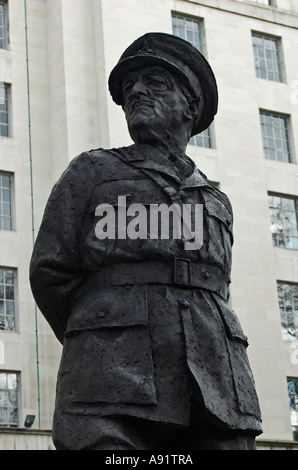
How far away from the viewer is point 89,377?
6.27m

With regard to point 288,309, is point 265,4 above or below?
above

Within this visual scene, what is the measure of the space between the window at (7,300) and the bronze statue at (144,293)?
29.9 m

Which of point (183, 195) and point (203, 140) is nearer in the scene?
point (183, 195)

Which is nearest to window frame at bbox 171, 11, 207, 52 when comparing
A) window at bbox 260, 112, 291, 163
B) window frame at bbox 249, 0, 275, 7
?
window frame at bbox 249, 0, 275, 7

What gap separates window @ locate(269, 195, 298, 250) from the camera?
1652 inches

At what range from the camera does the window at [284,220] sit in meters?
42.0

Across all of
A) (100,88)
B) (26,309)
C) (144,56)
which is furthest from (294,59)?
(144,56)

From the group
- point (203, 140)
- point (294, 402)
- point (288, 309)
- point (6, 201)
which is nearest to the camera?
point (6, 201)

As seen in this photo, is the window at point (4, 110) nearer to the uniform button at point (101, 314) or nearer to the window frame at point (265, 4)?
the window frame at point (265, 4)

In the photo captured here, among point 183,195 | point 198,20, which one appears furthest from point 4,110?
point 183,195

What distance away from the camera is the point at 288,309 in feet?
134

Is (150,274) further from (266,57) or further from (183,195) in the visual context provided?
(266,57)

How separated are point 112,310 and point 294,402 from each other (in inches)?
1338

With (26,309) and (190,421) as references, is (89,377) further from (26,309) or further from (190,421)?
(26,309)
